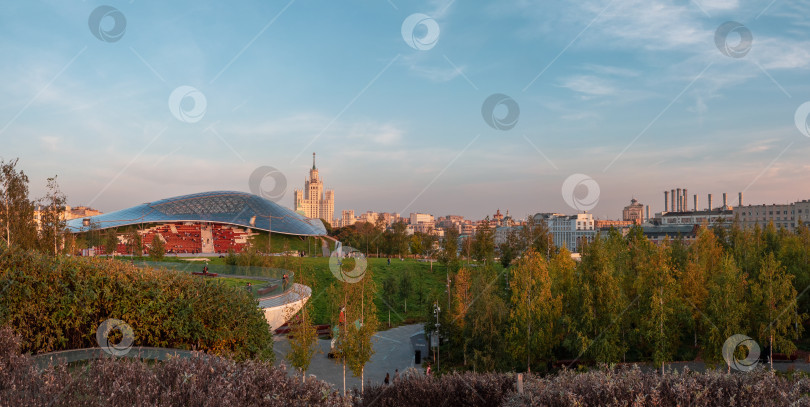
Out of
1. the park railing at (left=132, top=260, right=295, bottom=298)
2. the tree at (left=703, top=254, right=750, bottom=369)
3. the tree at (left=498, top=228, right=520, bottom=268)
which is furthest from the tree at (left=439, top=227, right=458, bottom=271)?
the tree at (left=703, top=254, right=750, bottom=369)

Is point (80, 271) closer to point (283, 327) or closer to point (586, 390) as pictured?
point (586, 390)

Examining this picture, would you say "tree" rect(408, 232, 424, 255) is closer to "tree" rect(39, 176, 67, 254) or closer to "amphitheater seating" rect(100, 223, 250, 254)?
"amphitheater seating" rect(100, 223, 250, 254)

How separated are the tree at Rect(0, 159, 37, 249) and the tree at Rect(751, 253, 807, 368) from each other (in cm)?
2480

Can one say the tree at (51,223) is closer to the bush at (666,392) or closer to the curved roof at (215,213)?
the bush at (666,392)

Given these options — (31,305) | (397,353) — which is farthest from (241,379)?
(397,353)

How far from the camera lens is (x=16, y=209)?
51.0ft

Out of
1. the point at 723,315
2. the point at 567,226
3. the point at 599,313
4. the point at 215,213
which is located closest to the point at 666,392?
the point at 599,313

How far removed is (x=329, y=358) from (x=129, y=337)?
569 inches

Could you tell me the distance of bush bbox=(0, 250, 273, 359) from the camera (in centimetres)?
827

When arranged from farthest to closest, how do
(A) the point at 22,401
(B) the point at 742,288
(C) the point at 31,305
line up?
(B) the point at 742,288 < (C) the point at 31,305 < (A) the point at 22,401

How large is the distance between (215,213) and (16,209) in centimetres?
5513

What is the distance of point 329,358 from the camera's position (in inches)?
878

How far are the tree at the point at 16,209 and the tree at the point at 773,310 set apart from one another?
2480 cm

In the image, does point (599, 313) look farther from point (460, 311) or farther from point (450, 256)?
point (450, 256)
